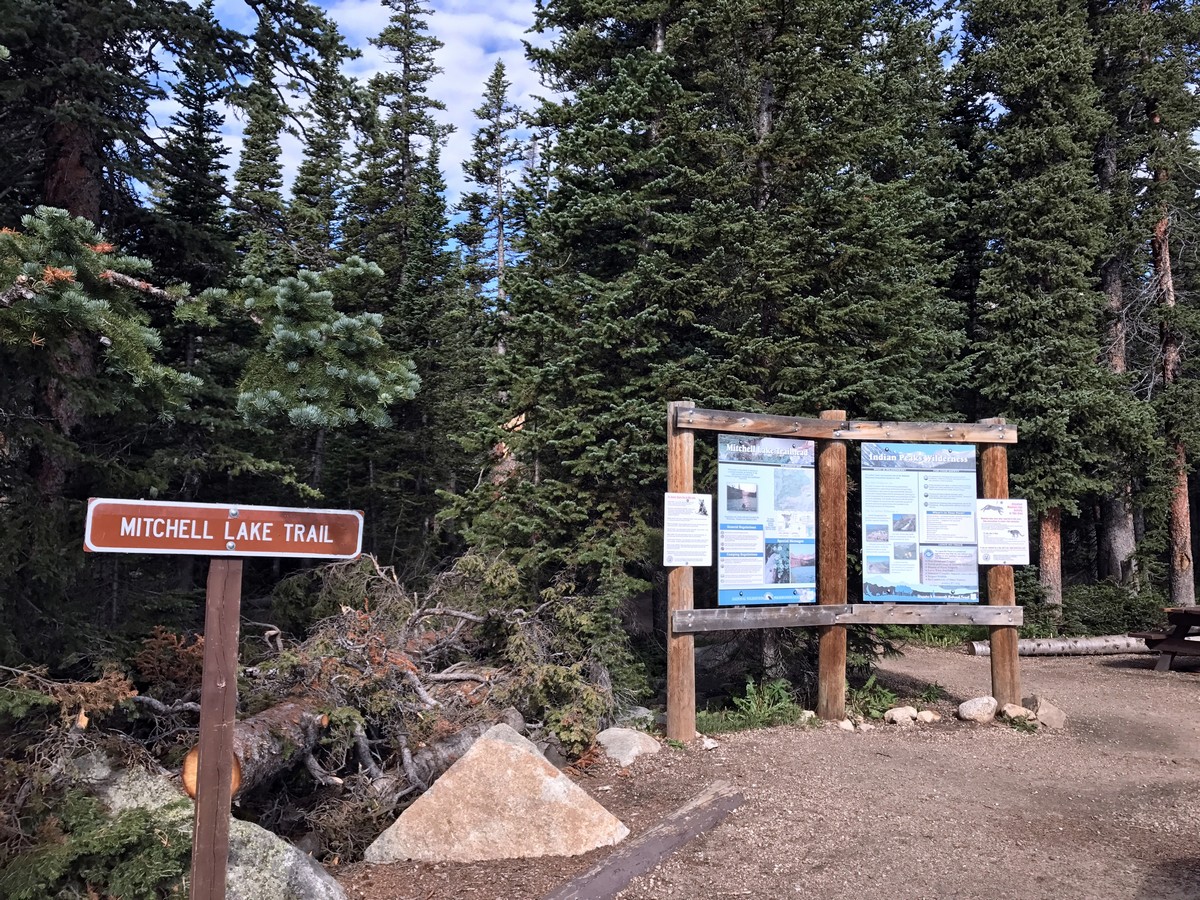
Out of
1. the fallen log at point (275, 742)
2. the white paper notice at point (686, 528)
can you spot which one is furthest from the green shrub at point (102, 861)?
the white paper notice at point (686, 528)

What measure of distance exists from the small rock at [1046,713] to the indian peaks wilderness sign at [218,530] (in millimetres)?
7871

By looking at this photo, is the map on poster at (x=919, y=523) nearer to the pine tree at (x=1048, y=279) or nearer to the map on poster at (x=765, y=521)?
the map on poster at (x=765, y=521)

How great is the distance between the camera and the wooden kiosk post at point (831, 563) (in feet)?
28.0

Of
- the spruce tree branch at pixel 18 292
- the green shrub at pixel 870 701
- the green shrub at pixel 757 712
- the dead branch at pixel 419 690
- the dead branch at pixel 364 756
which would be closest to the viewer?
the spruce tree branch at pixel 18 292

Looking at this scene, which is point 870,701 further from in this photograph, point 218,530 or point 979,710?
point 218,530

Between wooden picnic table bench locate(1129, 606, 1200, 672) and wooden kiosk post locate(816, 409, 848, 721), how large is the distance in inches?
281

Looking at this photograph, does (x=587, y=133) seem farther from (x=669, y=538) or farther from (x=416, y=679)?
(x=416, y=679)

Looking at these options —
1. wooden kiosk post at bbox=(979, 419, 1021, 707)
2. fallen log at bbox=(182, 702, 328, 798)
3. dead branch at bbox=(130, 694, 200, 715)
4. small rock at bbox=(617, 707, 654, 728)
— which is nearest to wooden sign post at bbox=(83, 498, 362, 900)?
fallen log at bbox=(182, 702, 328, 798)

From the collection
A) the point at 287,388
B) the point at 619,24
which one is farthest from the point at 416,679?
the point at 619,24

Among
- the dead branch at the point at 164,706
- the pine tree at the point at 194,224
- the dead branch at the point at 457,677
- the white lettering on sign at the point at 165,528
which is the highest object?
the pine tree at the point at 194,224

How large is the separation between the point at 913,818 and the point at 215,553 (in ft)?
16.2

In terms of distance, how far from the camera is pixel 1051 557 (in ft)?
54.7

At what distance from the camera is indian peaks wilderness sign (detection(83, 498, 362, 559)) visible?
125 inches

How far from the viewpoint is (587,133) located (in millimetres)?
10328
